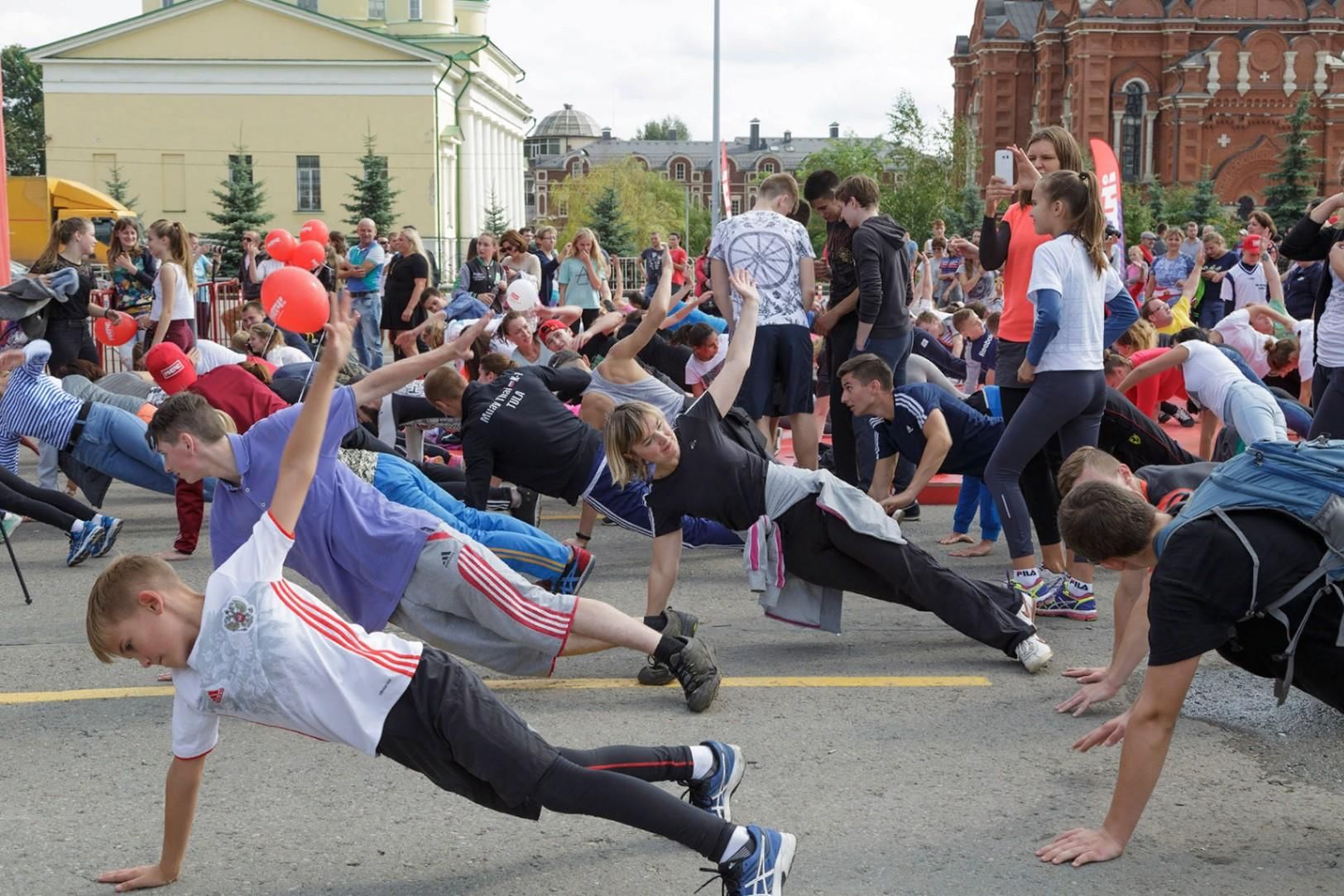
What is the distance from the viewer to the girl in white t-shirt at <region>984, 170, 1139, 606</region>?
21.4 ft

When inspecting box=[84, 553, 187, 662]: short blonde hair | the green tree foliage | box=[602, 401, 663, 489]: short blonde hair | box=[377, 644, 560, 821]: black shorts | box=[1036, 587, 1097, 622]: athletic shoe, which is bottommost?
box=[1036, 587, 1097, 622]: athletic shoe

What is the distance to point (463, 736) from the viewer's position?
142 inches

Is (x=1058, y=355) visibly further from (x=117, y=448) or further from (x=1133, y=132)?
(x=1133, y=132)

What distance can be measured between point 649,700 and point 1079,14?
6705 cm

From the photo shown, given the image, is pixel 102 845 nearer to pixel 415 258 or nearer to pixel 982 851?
pixel 982 851

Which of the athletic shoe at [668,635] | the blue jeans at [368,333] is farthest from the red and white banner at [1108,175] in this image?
the blue jeans at [368,333]

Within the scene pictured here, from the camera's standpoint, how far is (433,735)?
3.64 metres

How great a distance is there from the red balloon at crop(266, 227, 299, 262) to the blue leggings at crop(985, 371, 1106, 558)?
8933 millimetres

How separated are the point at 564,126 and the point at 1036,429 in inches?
5688

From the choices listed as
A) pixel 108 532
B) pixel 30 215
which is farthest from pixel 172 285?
pixel 30 215

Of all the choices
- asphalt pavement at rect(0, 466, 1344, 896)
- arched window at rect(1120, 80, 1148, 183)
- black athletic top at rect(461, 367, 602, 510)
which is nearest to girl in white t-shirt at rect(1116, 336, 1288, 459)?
asphalt pavement at rect(0, 466, 1344, 896)

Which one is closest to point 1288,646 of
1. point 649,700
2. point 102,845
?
point 649,700

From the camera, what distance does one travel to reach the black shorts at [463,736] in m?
3.60

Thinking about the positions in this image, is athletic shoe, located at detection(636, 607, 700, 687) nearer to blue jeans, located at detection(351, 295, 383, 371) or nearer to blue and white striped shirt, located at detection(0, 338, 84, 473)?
blue and white striped shirt, located at detection(0, 338, 84, 473)
